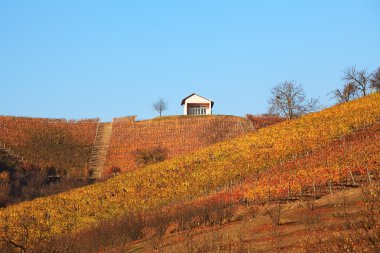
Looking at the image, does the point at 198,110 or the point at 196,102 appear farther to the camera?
the point at 198,110

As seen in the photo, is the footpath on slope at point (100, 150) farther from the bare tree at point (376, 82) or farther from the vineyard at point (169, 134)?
the bare tree at point (376, 82)

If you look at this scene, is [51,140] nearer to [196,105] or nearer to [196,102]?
[196,102]

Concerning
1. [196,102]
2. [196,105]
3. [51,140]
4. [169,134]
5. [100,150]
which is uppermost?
[196,102]

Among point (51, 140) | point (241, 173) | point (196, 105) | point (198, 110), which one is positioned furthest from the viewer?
point (198, 110)

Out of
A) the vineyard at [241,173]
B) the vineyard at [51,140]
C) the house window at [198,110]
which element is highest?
the house window at [198,110]

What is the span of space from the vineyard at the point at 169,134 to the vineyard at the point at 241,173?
15.3 metres

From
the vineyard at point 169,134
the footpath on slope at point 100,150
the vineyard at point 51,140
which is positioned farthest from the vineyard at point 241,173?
the vineyard at point 51,140

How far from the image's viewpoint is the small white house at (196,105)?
88062 mm

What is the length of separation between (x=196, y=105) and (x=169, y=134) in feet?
43.1

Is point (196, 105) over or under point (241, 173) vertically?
over

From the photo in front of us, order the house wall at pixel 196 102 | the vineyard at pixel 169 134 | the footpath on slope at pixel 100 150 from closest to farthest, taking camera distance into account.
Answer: the footpath on slope at pixel 100 150
the vineyard at pixel 169 134
the house wall at pixel 196 102

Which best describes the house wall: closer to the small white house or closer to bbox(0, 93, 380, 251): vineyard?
the small white house

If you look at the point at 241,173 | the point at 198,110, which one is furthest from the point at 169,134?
the point at 241,173

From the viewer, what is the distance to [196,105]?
89.2 meters
